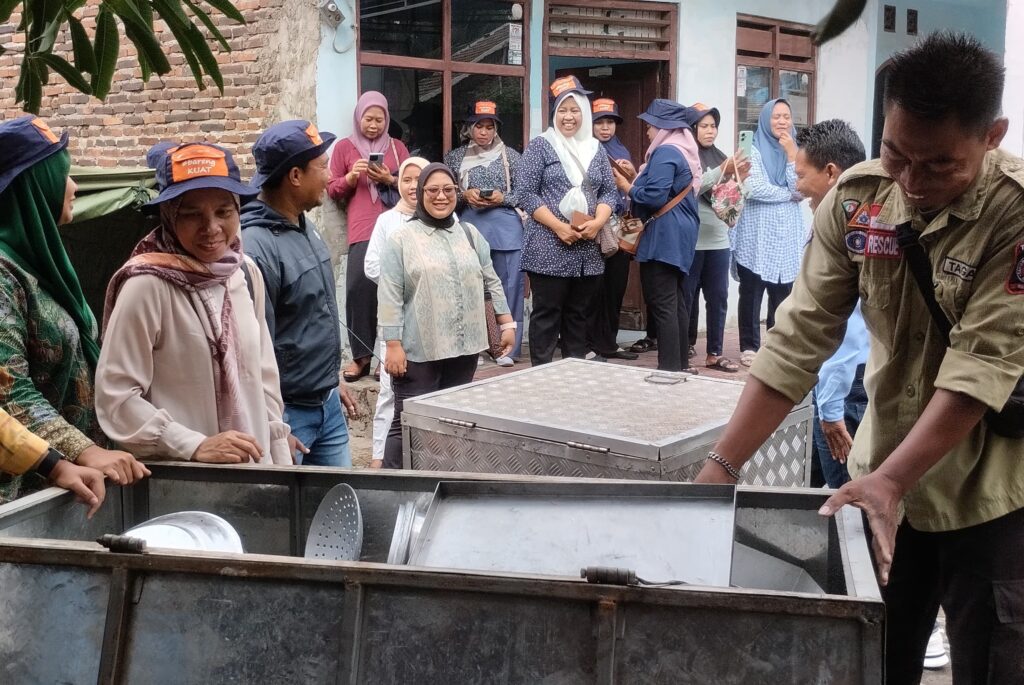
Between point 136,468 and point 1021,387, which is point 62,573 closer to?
point 136,468

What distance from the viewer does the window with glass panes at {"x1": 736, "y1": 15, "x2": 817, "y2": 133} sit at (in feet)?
34.1

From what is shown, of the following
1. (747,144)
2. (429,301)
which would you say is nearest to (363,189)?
(429,301)

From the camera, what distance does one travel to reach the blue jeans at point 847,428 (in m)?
3.96

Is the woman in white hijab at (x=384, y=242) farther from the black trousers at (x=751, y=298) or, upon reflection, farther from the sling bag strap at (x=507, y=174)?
the black trousers at (x=751, y=298)

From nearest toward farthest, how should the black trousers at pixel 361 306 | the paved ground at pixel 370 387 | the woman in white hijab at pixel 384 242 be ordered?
the woman in white hijab at pixel 384 242 < the paved ground at pixel 370 387 < the black trousers at pixel 361 306

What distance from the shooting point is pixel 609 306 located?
8.71 m

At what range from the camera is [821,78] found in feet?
37.1

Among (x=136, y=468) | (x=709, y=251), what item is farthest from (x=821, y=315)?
(x=709, y=251)

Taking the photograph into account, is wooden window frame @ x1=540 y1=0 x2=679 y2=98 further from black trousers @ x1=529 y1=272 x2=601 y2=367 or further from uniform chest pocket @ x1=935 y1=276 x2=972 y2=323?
uniform chest pocket @ x1=935 y1=276 x2=972 y2=323

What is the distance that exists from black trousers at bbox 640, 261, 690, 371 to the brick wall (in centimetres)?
274

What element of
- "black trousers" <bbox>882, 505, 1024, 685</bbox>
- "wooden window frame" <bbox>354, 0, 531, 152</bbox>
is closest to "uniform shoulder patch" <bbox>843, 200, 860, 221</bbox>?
"black trousers" <bbox>882, 505, 1024, 685</bbox>

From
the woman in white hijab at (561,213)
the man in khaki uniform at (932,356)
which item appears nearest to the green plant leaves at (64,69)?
the man in khaki uniform at (932,356)

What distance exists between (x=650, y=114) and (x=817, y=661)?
21.4 ft

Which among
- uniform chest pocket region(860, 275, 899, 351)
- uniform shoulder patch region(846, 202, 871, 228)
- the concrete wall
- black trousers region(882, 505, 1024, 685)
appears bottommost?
black trousers region(882, 505, 1024, 685)
